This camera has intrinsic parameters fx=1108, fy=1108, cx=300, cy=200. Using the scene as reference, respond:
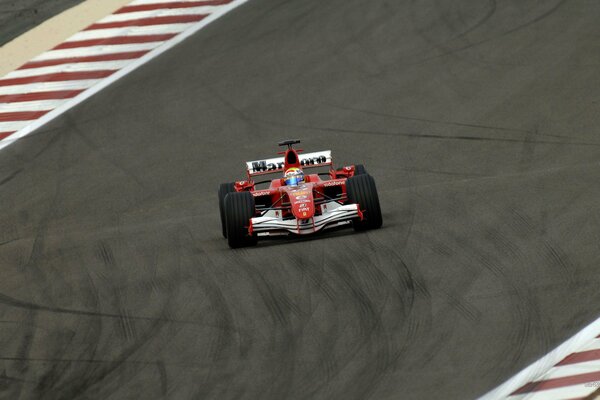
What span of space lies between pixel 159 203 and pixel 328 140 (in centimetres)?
346

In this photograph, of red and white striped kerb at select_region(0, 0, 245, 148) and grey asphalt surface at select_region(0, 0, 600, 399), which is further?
red and white striped kerb at select_region(0, 0, 245, 148)

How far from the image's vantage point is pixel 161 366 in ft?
32.5

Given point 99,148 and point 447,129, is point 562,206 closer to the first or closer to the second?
point 447,129

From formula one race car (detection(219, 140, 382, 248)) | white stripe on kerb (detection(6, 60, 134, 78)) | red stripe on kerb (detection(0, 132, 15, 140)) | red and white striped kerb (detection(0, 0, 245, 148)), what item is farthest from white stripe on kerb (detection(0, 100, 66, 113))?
A: formula one race car (detection(219, 140, 382, 248))

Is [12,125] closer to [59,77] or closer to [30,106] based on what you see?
[30,106]

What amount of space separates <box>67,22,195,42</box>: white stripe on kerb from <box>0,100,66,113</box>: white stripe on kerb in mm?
2106

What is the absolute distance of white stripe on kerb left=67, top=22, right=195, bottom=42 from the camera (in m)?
22.5

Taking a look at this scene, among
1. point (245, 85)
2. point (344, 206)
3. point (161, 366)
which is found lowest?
point (161, 366)

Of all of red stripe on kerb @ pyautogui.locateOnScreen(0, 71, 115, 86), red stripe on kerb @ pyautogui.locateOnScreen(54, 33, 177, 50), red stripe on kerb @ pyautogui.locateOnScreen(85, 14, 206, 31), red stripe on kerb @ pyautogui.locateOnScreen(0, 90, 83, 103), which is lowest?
red stripe on kerb @ pyautogui.locateOnScreen(0, 90, 83, 103)

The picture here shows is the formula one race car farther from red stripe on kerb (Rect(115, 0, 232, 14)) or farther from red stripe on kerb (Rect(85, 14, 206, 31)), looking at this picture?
red stripe on kerb (Rect(115, 0, 232, 14))

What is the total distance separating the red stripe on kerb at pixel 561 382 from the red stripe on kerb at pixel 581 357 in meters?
0.41

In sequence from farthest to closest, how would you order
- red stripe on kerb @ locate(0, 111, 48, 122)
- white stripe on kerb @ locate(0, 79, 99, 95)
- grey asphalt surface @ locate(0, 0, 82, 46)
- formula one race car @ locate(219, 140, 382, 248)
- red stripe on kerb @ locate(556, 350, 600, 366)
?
grey asphalt surface @ locate(0, 0, 82, 46)
white stripe on kerb @ locate(0, 79, 99, 95)
red stripe on kerb @ locate(0, 111, 48, 122)
formula one race car @ locate(219, 140, 382, 248)
red stripe on kerb @ locate(556, 350, 600, 366)

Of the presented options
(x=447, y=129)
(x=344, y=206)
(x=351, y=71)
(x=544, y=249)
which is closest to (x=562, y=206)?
(x=544, y=249)

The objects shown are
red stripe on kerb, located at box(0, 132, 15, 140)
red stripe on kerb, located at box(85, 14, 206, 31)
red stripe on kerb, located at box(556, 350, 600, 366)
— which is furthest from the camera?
red stripe on kerb, located at box(85, 14, 206, 31)
